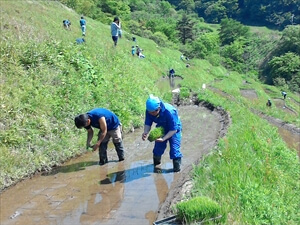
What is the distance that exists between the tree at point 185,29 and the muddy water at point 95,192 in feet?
211

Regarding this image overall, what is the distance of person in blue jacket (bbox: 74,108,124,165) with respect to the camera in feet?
24.2

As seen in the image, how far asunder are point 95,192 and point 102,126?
4.61ft

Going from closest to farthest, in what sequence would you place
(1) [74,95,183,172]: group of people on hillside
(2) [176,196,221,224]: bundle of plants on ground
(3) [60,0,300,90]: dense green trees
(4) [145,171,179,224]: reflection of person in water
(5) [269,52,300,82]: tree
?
(2) [176,196,221,224]: bundle of plants on ground → (4) [145,171,179,224]: reflection of person in water → (1) [74,95,183,172]: group of people on hillside → (5) [269,52,300,82]: tree → (3) [60,0,300,90]: dense green trees

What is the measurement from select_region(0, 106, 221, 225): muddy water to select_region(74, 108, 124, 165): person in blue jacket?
0.37m

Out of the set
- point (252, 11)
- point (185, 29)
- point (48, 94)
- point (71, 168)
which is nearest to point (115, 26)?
point (48, 94)

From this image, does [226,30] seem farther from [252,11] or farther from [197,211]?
[197,211]

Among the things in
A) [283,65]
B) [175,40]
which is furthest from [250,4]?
[283,65]

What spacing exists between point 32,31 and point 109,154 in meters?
7.23

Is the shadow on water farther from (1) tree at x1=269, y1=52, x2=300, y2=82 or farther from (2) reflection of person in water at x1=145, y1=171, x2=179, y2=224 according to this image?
(1) tree at x1=269, y1=52, x2=300, y2=82

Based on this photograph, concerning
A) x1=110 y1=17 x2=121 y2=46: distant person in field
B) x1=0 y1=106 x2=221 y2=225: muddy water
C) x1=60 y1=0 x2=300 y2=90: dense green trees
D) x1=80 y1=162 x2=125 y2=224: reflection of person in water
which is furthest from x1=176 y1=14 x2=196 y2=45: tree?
x1=80 y1=162 x2=125 y2=224: reflection of person in water

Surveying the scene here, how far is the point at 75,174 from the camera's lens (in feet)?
25.6

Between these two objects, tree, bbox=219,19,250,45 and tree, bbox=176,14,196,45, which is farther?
tree, bbox=219,19,250,45

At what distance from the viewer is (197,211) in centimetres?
480

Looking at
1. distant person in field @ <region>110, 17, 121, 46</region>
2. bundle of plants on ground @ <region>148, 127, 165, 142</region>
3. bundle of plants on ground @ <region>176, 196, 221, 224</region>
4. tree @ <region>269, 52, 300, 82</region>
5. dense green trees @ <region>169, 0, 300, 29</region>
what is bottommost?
tree @ <region>269, 52, 300, 82</region>
